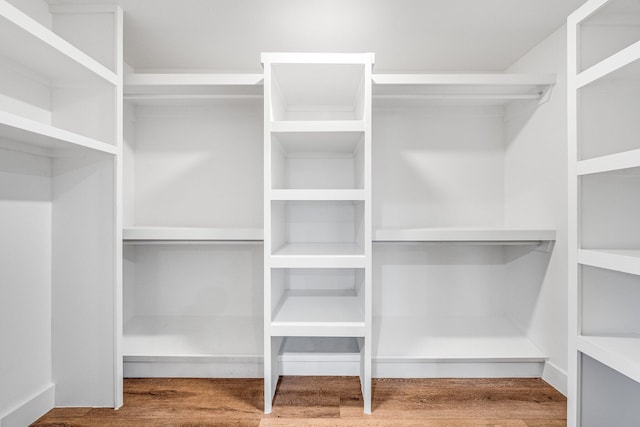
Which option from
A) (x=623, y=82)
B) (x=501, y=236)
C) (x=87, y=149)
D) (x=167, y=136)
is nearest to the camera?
(x=623, y=82)

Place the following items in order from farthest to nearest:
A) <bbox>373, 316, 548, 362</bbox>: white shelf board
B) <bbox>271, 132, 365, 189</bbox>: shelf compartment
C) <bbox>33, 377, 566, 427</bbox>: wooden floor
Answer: <bbox>271, 132, 365, 189</bbox>: shelf compartment → <bbox>373, 316, 548, 362</bbox>: white shelf board → <bbox>33, 377, 566, 427</bbox>: wooden floor

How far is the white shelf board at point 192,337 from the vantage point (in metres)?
2.03

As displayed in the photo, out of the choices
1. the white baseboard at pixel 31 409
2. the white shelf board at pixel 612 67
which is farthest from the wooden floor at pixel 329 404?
the white shelf board at pixel 612 67

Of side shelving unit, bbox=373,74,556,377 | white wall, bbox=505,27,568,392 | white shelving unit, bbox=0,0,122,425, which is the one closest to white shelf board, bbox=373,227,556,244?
white wall, bbox=505,27,568,392

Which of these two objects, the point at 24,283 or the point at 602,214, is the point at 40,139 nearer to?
the point at 24,283

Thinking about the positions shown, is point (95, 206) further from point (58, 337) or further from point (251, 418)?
point (251, 418)

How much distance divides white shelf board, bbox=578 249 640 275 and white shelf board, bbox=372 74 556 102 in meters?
1.01

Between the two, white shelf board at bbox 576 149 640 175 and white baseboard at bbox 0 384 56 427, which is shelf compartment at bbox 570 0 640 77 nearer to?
white shelf board at bbox 576 149 640 175

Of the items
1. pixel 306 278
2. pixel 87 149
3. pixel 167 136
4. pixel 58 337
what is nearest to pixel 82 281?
pixel 58 337

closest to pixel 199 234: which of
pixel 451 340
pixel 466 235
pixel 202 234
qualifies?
pixel 202 234

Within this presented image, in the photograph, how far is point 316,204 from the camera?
8.19 feet

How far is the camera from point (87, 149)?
1.63 m

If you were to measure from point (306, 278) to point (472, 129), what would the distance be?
1.51 meters

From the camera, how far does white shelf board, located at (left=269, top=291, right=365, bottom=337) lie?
1681 mm
